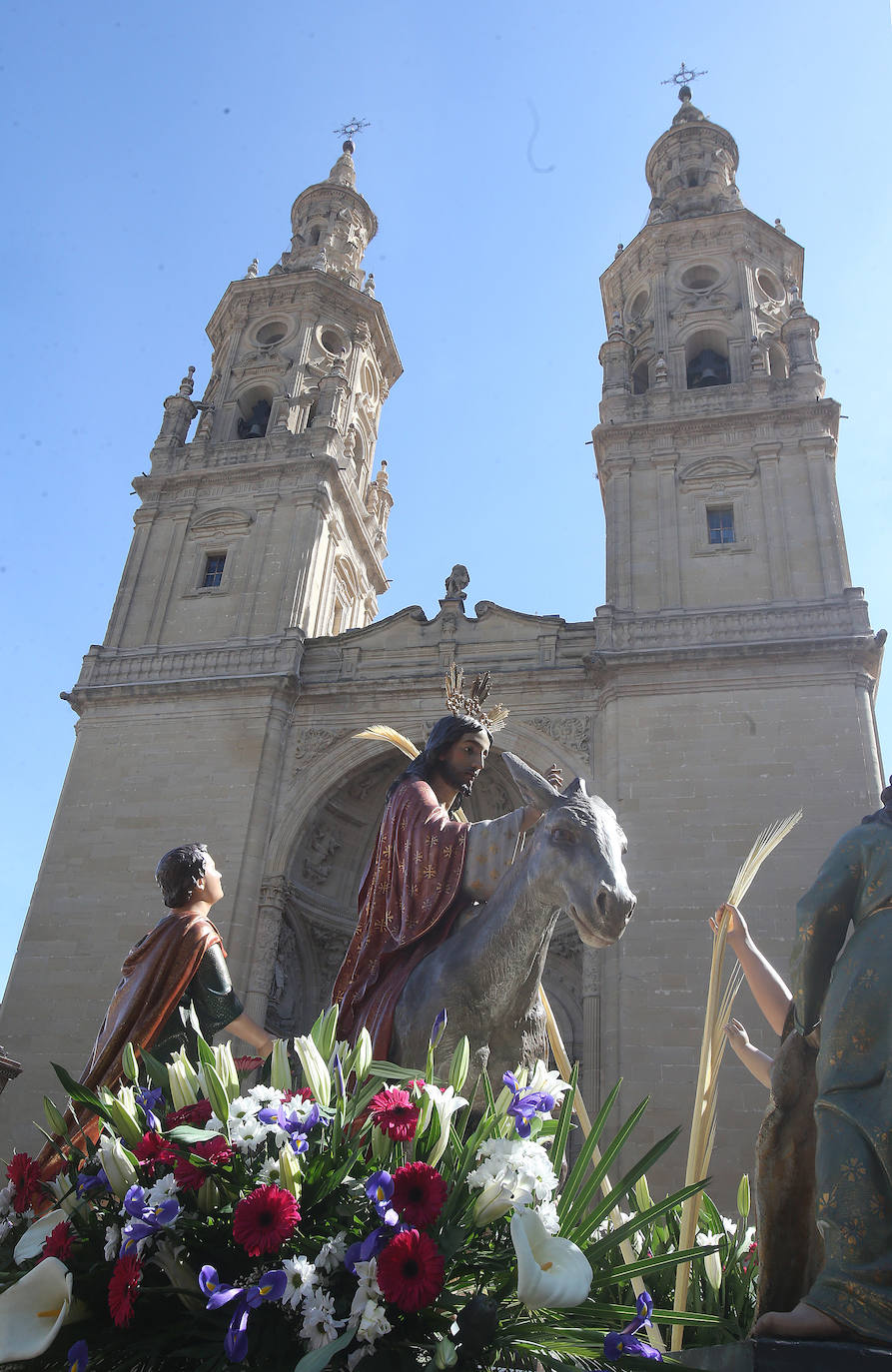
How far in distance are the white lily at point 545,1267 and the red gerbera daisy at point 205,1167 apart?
0.70m

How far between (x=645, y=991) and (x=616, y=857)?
426 inches

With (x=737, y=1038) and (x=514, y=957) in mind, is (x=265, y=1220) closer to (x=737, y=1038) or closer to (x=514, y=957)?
(x=514, y=957)

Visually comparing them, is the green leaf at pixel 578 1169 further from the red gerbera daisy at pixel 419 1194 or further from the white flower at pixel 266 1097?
the white flower at pixel 266 1097

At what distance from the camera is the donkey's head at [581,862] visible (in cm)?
345

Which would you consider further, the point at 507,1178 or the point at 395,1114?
the point at 395,1114

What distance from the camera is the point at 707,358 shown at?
2244 cm

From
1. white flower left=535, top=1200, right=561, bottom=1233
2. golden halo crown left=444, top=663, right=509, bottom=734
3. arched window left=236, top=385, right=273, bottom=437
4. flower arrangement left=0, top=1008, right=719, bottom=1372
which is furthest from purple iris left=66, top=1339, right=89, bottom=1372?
arched window left=236, top=385, right=273, bottom=437

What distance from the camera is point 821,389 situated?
64.4 ft

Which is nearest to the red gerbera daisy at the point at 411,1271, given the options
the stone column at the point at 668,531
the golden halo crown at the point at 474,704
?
the golden halo crown at the point at 474,704

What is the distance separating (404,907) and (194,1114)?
1426 millimetres

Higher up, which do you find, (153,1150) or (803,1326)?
(153,1150)

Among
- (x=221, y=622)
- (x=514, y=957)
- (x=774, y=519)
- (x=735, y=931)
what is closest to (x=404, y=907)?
(x=514, y=957)

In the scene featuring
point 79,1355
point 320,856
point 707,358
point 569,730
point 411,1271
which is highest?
point 707,358

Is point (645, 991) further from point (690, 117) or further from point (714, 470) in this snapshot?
point (690, 117)
